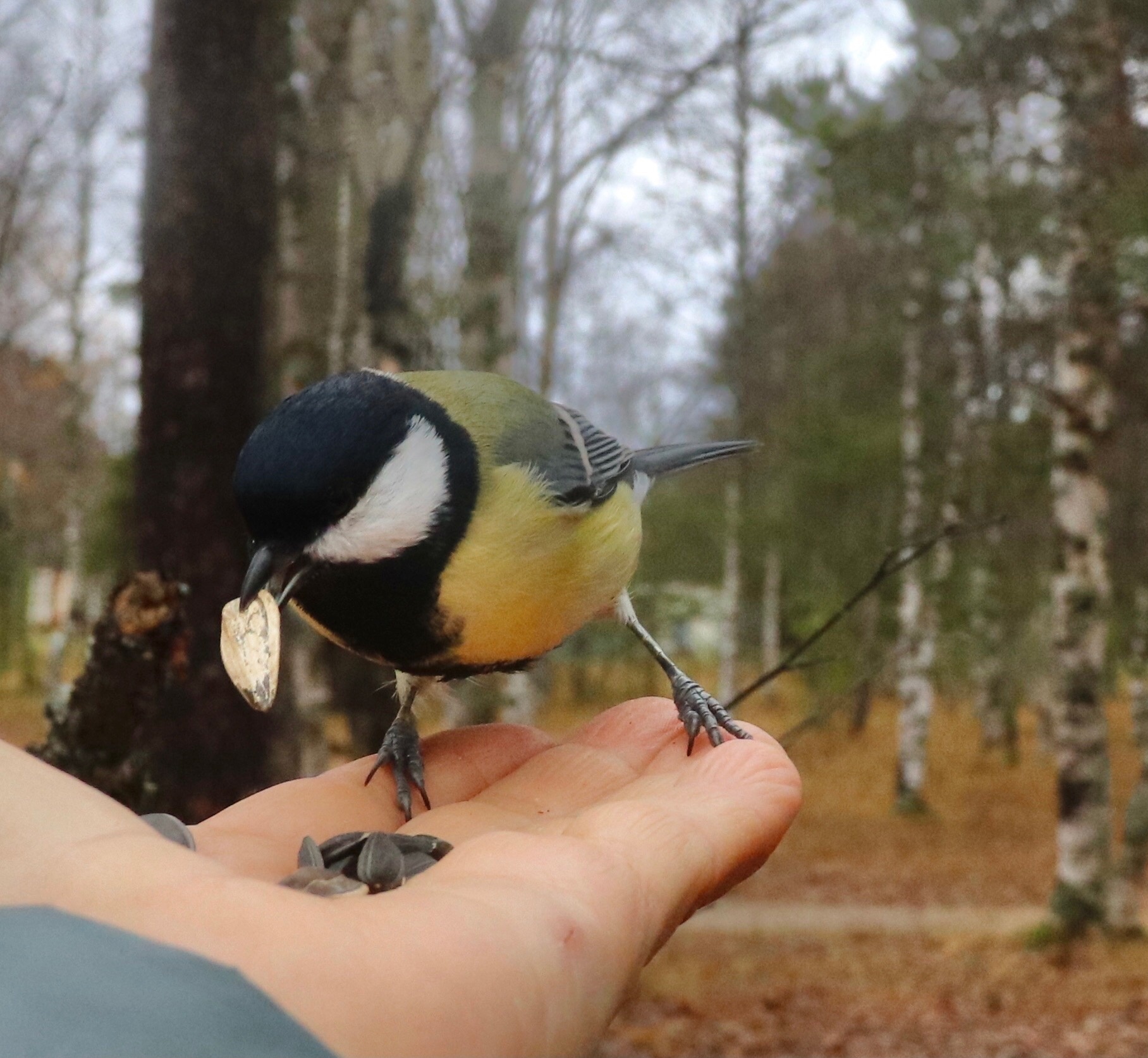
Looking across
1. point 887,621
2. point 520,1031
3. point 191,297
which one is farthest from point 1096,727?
point 520,1031

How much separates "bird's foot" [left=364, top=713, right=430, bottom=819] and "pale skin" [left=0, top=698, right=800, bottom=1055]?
186mm

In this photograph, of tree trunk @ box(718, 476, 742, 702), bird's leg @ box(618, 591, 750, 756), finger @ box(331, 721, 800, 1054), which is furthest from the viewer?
tree trunk @ box(718, 476, 742, 702)

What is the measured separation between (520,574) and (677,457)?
0.81m

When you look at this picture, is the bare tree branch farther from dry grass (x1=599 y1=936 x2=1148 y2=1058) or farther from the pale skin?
dry grass (x1=599 y1=936 x2=1148 y2=1058)

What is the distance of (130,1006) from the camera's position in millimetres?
713

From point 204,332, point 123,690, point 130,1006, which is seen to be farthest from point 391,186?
point 130,1006

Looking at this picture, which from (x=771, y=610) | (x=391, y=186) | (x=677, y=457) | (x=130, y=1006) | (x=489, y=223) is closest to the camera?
(x=130, y=1006)

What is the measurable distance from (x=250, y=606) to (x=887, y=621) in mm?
6059

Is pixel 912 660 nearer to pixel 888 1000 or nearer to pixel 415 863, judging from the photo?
pixel 888 1000

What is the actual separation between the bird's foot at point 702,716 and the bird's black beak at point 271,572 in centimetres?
65

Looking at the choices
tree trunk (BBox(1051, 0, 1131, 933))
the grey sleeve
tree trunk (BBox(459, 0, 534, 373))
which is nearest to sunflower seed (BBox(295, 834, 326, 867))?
the grey sleeve

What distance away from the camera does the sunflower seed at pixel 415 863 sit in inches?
47.3

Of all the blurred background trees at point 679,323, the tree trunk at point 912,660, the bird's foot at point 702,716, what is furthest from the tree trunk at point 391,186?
the tree trunk at point 912,660

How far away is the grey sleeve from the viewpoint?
70 cm
